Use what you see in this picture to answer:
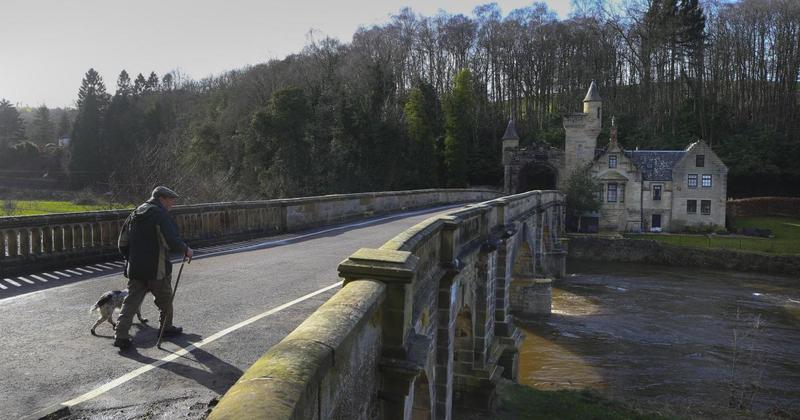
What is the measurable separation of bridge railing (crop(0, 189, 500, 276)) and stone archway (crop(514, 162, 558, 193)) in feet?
112

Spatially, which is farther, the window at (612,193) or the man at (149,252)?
the window at (612,193)

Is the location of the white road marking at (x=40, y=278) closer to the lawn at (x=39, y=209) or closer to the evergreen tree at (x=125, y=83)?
the lawn at (x=39, y=209)

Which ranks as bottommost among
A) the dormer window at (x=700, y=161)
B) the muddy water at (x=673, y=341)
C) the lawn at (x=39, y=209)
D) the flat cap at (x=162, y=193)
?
the muddy water at (x=673, y=341)

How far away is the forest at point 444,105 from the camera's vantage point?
4434 centimetres

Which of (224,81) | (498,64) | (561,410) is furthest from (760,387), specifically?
(224,81)

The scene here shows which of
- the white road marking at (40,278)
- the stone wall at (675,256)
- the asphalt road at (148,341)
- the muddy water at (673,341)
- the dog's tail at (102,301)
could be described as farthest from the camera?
the stone wall at (675,256)

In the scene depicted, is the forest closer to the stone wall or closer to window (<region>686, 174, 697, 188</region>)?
window (<region>686, 174, 697, 188</region>)

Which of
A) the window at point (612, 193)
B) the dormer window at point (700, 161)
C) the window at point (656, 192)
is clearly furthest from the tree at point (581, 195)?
the dormer window at point (700, 161)

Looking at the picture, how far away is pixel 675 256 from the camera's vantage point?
41.0m

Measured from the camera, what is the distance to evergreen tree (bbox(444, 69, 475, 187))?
54.8 meters

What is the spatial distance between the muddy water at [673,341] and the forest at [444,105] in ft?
66.5

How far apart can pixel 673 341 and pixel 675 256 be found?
799 inches

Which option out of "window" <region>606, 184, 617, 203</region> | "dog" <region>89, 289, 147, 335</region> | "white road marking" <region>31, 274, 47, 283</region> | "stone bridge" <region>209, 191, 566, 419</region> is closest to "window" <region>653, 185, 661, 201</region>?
A: "window" <region>606, 184, 617, 203</region>

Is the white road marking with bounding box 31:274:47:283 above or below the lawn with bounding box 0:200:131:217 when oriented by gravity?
below
